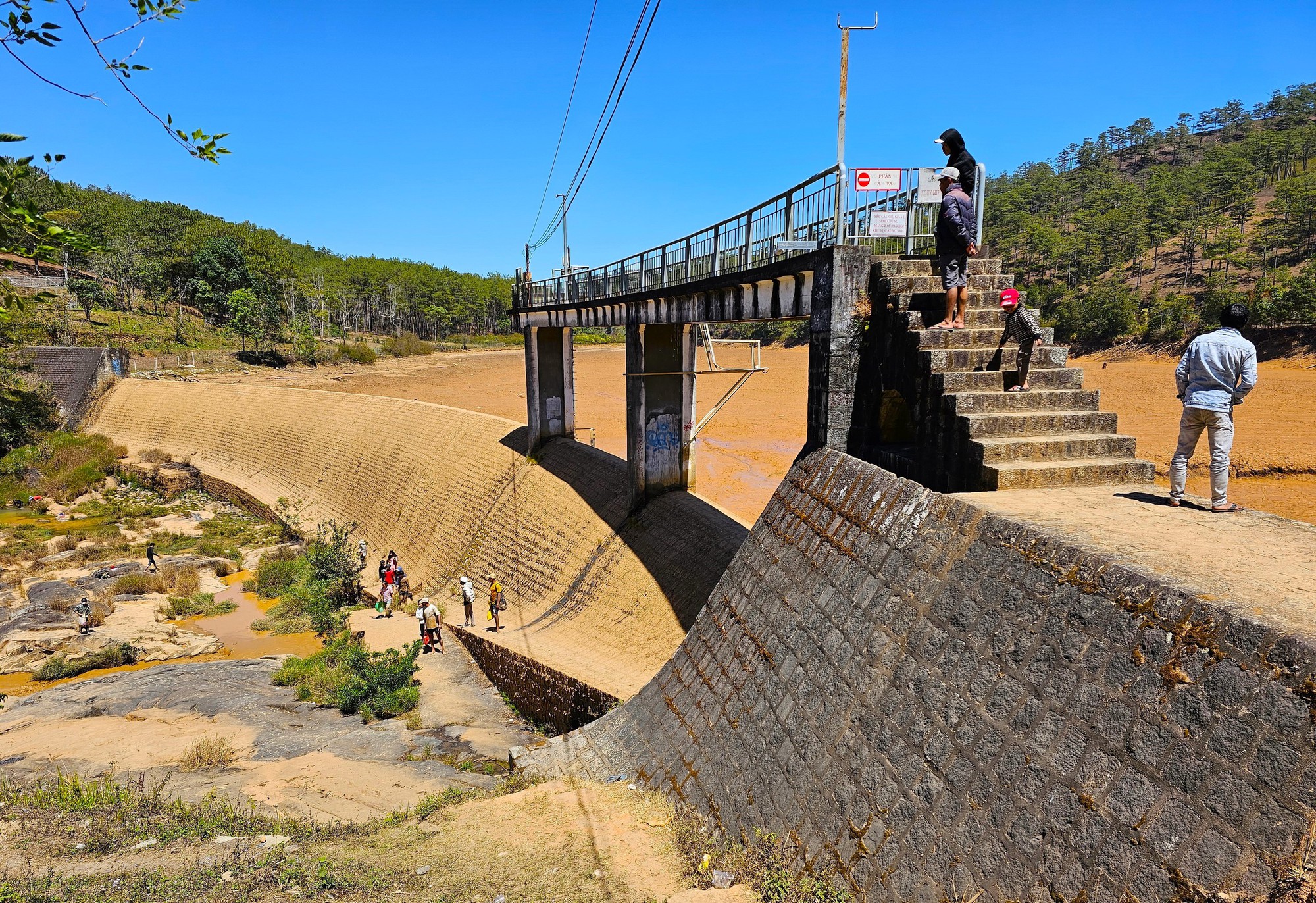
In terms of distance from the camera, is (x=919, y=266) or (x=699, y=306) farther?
(x=699, y=306)

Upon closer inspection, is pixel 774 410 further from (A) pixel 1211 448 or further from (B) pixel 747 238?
(A) pixel 1211 448

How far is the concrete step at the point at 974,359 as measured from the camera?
22.8ft

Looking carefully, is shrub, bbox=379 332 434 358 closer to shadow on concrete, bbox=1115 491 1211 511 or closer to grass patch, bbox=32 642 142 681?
grass patch, bbox=32 642 142 681

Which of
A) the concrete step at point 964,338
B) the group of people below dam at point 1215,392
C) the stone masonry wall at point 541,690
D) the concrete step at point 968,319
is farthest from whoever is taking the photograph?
the stone masonry wall at point 541,690

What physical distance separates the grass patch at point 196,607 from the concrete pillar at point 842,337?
19.9 metres

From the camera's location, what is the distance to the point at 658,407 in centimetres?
1903

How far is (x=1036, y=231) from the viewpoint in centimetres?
6475

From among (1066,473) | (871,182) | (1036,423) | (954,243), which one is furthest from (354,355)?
(1066,473)

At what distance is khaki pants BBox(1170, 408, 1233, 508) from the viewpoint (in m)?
5.09

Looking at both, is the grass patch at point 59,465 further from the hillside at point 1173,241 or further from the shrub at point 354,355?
the hillside at point 1173,241

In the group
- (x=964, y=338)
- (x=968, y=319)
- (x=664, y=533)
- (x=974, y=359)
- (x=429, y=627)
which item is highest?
(x=968, y=319)

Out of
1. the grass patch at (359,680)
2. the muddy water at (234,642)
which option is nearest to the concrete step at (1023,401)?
the grass patch at (359,680)

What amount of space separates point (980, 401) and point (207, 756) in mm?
11271

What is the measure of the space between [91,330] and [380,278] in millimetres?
38082
